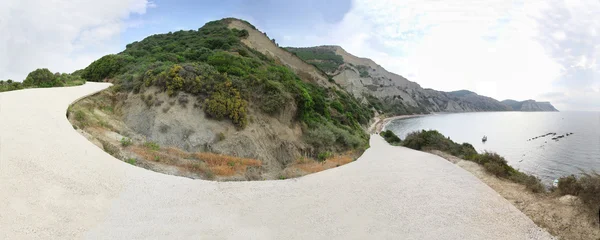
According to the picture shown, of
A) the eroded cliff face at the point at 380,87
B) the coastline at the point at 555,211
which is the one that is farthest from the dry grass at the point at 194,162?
the eroded cliff face at the point at 380,87

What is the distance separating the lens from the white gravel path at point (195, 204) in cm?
575

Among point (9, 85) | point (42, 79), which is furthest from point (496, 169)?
point (42, 79)

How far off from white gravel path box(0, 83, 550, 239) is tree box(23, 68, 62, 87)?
885 centimetres

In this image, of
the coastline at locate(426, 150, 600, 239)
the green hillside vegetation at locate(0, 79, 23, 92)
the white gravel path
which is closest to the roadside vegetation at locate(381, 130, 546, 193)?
the coastline at locate(426, 150, 600, 239)

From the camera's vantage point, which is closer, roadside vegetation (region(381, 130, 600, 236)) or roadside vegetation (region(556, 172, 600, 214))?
roadside vegetation (region(381, 130, 600, 236))

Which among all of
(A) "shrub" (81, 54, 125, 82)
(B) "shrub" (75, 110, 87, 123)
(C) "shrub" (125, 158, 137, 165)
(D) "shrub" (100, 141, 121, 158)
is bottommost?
(C) "shrub" (125, 158, 137, 165)

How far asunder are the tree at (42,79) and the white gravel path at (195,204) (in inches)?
348

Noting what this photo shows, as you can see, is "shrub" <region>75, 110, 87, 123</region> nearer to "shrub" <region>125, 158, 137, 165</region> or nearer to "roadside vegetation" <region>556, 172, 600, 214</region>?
"shrub" <region>125, 158, 137, 165</region>

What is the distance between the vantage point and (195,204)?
7047 mm

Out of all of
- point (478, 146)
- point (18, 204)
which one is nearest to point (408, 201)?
point (18, 204)

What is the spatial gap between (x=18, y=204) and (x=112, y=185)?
1952 mm

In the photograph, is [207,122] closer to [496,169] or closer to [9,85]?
[9,85]

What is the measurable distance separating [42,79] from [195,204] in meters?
16.9

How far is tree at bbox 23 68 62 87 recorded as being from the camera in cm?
1681
